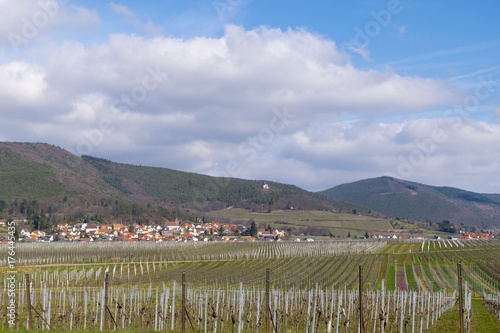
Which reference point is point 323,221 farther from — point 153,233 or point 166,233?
point 153,233

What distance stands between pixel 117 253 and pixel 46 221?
62122 mm

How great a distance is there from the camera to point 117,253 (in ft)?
263

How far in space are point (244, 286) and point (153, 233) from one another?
103465 mm

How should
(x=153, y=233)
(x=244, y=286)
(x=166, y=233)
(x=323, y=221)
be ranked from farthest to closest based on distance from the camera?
1. (x=323, y=221)
2. (x=166, y=233)
3. (x=153, y=233)
4. (x=244, y=286)

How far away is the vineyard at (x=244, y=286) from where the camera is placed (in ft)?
90.2

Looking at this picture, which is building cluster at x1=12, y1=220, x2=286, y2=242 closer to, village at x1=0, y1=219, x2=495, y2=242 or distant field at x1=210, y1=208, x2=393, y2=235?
village at x1=0, y1=219, x2=495, y2=242

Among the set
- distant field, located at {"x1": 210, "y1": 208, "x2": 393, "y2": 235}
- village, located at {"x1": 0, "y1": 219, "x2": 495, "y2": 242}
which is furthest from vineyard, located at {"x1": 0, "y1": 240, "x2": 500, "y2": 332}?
distant field, located at {"x1": 210, "y1": 208, "x2": 393, "y2": 235}

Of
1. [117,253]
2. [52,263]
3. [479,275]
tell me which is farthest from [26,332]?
[117,253]

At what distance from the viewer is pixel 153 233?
144 metres

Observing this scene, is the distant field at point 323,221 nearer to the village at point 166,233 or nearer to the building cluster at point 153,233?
the village at point 166,233

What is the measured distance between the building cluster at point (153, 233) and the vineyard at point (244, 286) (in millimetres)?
33969

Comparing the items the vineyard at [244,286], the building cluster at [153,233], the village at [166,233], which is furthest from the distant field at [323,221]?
the vineyard at [244,286]

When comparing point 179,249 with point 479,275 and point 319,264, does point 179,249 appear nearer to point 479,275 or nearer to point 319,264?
point 319,264

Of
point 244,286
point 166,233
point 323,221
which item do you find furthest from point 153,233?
point 244,286
